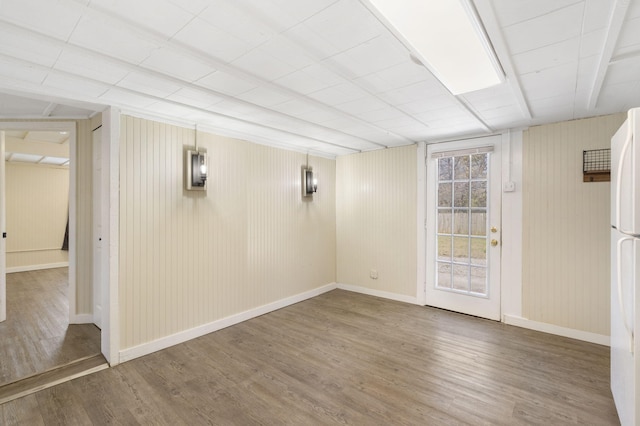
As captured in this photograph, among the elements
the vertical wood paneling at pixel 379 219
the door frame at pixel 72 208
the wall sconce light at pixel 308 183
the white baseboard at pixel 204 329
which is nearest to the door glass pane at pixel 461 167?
the vertical wood paneling at pixel 379 219

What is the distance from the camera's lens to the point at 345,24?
159 centimetres

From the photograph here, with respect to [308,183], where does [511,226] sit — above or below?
below

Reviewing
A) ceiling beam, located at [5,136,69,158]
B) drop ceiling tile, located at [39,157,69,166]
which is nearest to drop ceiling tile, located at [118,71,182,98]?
ceiling beam, located at [5,136,69,158]

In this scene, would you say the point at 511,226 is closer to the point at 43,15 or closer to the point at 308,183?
the point at 308,183

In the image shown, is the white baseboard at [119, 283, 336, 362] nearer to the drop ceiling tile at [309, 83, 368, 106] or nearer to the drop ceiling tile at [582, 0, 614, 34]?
the drop ceiling tile at [309, 83, 368, 106]

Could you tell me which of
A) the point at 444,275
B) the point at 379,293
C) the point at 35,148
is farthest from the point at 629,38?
the point at 35,148

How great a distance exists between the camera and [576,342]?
10.5 feet

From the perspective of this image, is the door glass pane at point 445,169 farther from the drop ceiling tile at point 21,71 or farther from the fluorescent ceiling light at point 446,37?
the drop ceiling tile at point 21,71

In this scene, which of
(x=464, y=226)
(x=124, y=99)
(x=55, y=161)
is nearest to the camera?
(x=124, y=99)

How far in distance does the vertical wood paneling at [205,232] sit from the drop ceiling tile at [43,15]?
1353mm

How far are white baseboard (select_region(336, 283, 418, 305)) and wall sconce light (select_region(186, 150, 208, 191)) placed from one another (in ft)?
10.2

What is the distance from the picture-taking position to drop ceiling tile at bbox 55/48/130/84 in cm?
186

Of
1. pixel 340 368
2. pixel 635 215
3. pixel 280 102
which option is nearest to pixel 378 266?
pixel 340 368

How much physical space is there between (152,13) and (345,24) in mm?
962
